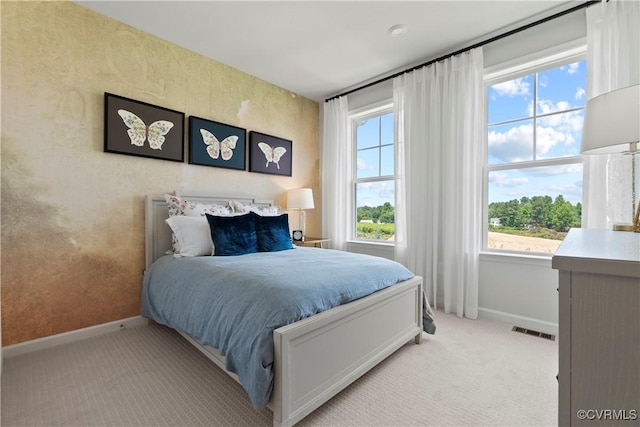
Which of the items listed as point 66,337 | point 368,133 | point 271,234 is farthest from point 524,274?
point 66,337

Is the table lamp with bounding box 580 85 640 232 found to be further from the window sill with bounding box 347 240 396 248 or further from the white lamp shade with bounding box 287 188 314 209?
the white lamp shade with bounding box 287 188 314 209

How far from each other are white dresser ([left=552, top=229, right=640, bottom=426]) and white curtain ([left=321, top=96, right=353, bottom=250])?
344 centimetres

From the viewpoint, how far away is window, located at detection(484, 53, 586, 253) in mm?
2480

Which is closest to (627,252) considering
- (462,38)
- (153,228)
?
(462,38)

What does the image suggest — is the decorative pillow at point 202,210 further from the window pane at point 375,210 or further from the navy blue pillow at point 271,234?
the window pane at point 375,210

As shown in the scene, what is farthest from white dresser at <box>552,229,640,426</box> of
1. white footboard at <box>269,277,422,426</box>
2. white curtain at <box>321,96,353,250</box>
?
white curtain at <box>321,96,353,250</box>

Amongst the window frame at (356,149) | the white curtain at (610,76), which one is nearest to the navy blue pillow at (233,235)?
the window frame at (356,149)

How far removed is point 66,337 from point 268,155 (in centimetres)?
264

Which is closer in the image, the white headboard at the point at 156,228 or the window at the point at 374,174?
the white headboard at the point at 156,228

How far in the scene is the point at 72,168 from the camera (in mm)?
2305

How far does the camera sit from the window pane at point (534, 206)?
8.20 feet

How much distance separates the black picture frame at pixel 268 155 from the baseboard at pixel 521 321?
2839 mm

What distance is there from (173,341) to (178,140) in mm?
1899

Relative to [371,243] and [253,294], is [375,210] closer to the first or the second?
[371,243]
